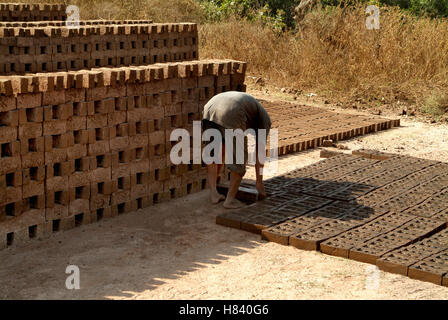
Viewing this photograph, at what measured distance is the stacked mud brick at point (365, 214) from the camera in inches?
231

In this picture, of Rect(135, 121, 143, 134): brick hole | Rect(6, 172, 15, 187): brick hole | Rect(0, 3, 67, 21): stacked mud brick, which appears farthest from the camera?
Rect(0, 3, 67, 21): stacked mud brick

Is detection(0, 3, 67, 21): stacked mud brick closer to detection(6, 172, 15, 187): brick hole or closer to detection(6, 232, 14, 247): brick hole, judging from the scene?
detection(6, 172, 15, 187): brick hole

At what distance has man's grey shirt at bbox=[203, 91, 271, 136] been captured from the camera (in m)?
7.03

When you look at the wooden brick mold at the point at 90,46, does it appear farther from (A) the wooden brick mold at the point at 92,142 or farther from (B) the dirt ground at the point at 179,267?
(B) the dirt ground at the point at 179,267

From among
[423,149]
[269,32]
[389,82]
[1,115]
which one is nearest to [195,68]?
[1,115]

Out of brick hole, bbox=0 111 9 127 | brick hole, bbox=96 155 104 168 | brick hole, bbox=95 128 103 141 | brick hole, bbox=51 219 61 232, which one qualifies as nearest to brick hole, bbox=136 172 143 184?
brick hole, bbox=96 155 104 168

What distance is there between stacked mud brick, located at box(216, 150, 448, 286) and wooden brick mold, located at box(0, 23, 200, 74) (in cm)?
382

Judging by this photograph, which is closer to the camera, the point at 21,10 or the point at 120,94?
the point at 120,94

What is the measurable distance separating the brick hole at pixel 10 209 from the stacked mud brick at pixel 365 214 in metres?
2.00

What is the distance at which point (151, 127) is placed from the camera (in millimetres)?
7270

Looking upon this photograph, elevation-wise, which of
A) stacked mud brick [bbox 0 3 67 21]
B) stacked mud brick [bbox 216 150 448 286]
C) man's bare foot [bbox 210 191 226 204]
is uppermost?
stacked mud brick [bbox 0 3 67 21]

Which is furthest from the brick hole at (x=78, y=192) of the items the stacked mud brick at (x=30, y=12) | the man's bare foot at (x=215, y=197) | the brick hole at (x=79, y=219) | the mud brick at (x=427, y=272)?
the stacked mud brick at (x=30, y=12)

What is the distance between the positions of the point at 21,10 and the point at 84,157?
274 inches

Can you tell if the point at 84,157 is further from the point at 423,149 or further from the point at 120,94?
the point at 423,149
